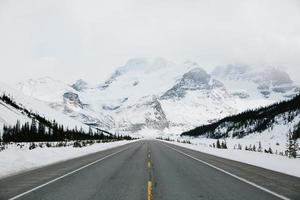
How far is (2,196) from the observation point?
29.7 ft

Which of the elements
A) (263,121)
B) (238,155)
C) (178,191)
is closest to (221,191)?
(178,191)

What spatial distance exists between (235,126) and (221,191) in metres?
172

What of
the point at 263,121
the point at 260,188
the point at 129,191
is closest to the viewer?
the point at 129,191

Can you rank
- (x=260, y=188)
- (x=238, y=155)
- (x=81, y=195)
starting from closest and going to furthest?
(x=81, y=195) → (x=260, y=188) → (x=238, y=155)

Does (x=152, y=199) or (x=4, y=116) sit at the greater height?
(x=4, y=116)

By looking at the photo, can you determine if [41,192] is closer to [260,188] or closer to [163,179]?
[163,179]

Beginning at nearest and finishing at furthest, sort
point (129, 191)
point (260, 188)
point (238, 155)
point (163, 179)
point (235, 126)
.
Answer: point (129, 191) → point (260, 188) → point (163, 179) → point (238, 155) → point (235, 126)

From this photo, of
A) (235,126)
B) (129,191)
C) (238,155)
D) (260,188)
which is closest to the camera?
(129,191)

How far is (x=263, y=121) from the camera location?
14962 cm

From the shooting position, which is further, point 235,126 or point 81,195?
point 235,126

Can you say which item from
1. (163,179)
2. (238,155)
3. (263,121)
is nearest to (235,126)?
(263,121)

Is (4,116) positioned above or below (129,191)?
above

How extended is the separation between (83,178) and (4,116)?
150647 mm

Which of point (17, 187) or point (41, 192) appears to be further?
point (17, 187)
